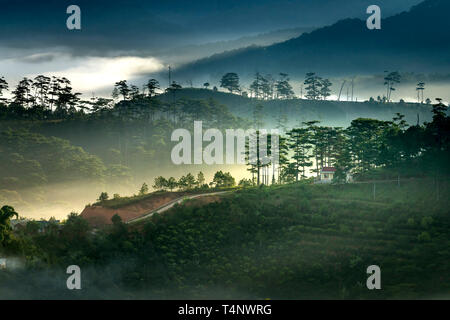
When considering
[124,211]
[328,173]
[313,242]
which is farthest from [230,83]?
[313,242]

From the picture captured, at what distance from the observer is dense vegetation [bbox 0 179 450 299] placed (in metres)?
48.4

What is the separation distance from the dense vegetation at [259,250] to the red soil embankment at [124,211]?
16.6 feet

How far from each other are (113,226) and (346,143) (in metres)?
43.4

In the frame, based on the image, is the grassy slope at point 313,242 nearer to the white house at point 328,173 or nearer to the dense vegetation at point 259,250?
the dense vegetation at point 259,250

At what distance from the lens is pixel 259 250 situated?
2232 inches

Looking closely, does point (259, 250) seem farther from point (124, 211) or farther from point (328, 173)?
point (328, 173)

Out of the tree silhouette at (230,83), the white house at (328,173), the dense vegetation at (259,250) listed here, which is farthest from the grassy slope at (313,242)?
the tree silhouette at (230,83)

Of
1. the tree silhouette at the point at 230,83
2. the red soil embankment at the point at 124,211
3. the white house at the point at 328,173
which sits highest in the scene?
the tree silhouette at the point at 230,83

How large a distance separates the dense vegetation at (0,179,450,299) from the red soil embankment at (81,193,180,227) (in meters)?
5.07

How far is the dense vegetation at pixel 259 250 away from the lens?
4844cm

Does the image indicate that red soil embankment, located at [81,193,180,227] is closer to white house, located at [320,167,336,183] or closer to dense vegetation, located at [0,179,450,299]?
dense vegetation, located at [0,179,450,299]

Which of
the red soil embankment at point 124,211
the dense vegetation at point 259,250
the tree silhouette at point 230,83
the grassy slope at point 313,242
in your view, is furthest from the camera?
the tree silhouette at point 230,83

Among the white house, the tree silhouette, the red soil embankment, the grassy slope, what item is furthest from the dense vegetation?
the tree silhouette

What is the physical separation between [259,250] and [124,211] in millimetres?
21464
